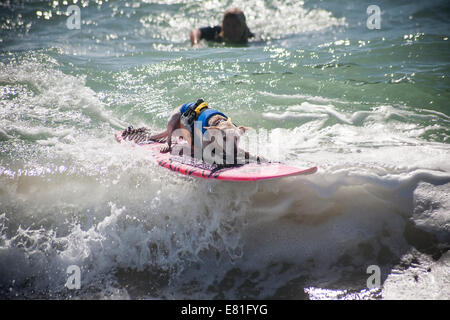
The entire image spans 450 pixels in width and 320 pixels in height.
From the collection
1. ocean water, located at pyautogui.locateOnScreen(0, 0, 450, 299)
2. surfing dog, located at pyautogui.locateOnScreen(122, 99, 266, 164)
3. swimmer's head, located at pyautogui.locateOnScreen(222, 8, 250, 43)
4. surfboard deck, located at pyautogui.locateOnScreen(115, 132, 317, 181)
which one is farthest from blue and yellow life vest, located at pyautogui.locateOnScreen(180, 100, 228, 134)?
swimmer's head, located at pyautogui.locateOnScreen(222, 8, 250, 43)

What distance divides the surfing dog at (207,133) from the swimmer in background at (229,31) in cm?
549

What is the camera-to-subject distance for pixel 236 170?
344 centimetres

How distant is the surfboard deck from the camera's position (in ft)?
10.6

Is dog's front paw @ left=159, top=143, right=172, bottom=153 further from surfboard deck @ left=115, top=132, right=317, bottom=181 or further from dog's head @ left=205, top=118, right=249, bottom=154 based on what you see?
dog's head @ left=205, top=118, right=249, bottom=154

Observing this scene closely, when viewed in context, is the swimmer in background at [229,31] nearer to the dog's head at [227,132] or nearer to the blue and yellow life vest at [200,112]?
the blue and yellow life vest at [200,112]

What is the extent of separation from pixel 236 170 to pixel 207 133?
477mm

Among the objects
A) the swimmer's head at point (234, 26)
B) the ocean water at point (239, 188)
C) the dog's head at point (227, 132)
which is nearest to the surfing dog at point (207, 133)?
the dog's head at point (227, 132)

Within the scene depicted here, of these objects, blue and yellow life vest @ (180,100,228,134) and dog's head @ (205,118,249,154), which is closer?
dog's head @ (205,118,249,154)

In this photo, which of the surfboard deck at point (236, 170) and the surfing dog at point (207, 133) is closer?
the surfboard deck at point (236, 170)

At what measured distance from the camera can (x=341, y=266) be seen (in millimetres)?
3207

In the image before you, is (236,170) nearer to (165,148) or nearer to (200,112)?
(200,112)

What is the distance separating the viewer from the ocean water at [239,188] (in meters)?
3.16

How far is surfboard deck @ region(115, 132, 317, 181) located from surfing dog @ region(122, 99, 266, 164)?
132mm
